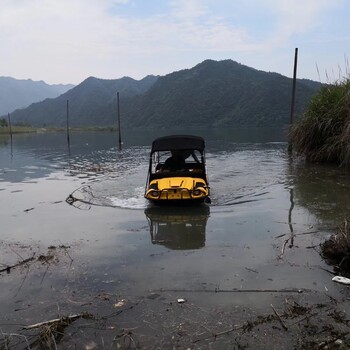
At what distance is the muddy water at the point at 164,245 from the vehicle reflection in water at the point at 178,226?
25 mm

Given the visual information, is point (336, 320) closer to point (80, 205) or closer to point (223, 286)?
point (223, 286)

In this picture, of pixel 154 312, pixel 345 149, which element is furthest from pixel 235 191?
pixel 154 312

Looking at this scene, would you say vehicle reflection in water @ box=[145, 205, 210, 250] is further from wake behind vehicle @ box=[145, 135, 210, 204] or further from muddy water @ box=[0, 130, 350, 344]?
wake behind vehicle @ box=[145, 135, 210, 204]

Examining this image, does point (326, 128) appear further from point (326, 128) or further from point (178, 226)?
point (178, 226)

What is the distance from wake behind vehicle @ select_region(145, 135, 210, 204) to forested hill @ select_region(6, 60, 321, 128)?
2833 inches

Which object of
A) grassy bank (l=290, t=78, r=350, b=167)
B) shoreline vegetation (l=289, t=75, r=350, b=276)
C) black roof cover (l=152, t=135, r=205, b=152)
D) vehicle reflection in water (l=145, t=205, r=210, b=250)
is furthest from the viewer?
grassy bank (l=290, t=78, r=350, b=167)

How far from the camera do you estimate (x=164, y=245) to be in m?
7.32

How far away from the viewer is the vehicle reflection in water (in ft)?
24.5

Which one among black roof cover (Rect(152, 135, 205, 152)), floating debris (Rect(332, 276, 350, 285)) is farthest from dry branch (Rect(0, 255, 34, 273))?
black roof cover (Rect(152, 135, 205, 152))

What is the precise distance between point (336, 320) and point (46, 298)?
11.6ft

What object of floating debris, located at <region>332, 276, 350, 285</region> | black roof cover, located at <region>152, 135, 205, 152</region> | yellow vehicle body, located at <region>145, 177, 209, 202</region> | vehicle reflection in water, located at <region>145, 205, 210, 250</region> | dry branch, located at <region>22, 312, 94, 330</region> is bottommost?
vehicle reflection in water, located at <region>145, 205, 210, 250</region>

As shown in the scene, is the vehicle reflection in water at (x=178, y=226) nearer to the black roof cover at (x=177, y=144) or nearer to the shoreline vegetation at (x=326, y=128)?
the black roof cover at (x=177, y=144)

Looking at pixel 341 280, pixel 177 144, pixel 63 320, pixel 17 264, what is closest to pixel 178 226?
pixel 17 264

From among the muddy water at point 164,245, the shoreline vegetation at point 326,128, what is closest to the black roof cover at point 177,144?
the muddy water at point 164,245
